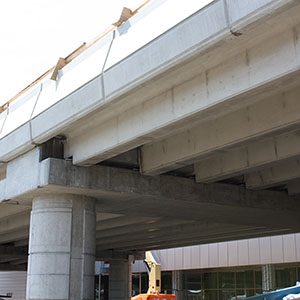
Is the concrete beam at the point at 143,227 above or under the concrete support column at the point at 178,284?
above

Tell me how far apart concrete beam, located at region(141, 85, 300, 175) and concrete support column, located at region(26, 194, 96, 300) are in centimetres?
232

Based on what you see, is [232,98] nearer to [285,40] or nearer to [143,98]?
[285,40]

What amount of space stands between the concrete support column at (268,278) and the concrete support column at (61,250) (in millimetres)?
25527

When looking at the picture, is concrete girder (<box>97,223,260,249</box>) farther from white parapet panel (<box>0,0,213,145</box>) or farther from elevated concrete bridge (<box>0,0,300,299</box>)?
white parapet panel (<box>0,0,213,145</box>)

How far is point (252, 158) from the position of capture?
43.4 feet

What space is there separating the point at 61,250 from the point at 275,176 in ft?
21.6

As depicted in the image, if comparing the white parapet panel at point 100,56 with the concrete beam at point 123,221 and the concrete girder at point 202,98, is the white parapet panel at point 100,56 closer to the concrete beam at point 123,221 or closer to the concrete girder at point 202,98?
the concrete girder at point 202,98

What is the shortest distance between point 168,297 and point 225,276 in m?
13.2

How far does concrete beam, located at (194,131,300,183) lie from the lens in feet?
40.1

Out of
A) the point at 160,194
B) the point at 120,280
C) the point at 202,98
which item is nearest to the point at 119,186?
the point at 160,194

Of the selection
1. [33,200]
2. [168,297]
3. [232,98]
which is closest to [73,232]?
[33,200]

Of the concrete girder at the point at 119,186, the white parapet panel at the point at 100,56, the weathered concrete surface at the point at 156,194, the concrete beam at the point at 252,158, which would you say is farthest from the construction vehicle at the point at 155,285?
the white parapet panel at the point at 100,56

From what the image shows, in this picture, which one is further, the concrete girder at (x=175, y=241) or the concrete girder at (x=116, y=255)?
the concrete girder at (x=116, y=255)

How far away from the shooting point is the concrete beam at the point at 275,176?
14.2 m
